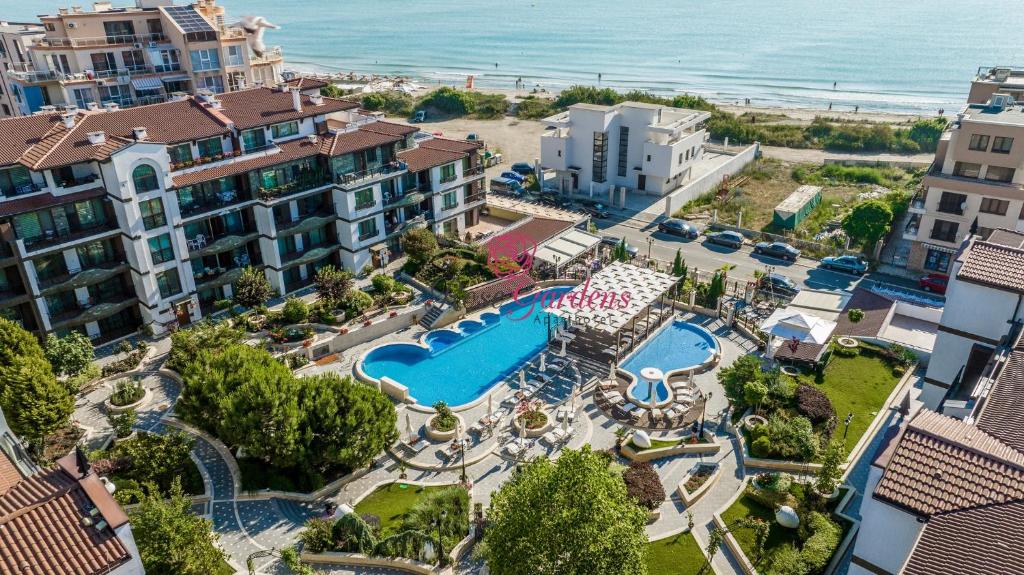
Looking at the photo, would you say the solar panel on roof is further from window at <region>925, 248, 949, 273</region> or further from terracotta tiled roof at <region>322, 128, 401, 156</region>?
window at <region>925, 248, 949, 273</region>

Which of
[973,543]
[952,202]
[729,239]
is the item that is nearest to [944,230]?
[952,202]

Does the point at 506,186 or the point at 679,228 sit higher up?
the point at 506,186

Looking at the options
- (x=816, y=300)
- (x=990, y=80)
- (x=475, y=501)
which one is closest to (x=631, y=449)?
(x=475, y=501)

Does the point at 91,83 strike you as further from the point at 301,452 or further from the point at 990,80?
the point at 990,80

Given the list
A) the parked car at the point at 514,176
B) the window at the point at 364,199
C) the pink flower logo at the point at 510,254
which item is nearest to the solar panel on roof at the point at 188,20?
the window at the point at 364,199

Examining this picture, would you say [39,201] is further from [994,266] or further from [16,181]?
[994,266]

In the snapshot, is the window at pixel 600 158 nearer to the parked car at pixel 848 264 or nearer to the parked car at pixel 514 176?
the parked car at pixel 514 176
